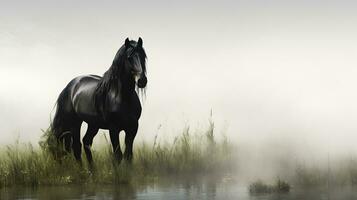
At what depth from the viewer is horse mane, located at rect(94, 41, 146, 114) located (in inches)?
560

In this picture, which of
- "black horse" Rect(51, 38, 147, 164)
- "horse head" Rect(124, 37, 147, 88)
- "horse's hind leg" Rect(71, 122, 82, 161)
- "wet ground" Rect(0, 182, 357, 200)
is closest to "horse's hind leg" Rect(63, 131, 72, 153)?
"black horse" Rect(51, 38, 147, 164)

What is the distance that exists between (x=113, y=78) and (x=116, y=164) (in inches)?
65.6

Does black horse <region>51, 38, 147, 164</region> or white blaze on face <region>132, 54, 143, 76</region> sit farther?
black horse <region>51, 38, 147, 164</region>

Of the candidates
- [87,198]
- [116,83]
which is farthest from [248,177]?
[87,198]

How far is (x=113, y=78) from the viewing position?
14750 millimetres

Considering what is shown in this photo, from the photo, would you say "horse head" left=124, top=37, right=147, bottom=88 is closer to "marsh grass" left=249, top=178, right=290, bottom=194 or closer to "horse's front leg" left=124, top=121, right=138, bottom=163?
"horse's front leg" left=124, top=121, right=138, bottom=163

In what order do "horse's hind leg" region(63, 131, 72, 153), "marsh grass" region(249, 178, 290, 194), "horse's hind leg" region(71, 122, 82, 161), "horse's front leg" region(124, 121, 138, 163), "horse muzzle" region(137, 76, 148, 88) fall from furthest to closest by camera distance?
"horse's hind leg" region(63, 131, 72, 153), "horse's hind leg" region(71, 122, 82, 161), "horse's front leg" region(124, 121, 138, 163), "horse muzzle" region(137, 76, 148, 88), "marsh grass" region(249, 178, 290, 194)

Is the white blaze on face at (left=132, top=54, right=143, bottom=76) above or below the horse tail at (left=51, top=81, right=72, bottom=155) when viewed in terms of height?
above

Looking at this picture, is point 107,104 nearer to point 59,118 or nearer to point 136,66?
point 136,66

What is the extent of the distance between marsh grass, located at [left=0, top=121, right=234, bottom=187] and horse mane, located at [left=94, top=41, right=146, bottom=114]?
1.03m

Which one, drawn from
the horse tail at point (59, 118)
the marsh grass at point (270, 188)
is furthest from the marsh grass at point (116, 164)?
the marsh grass at point (270, 188)

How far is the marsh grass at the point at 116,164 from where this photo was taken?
14.4 metres

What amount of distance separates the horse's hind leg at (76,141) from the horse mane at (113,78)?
1.38 meters

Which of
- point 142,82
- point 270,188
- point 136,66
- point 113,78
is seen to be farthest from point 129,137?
point 270,188
